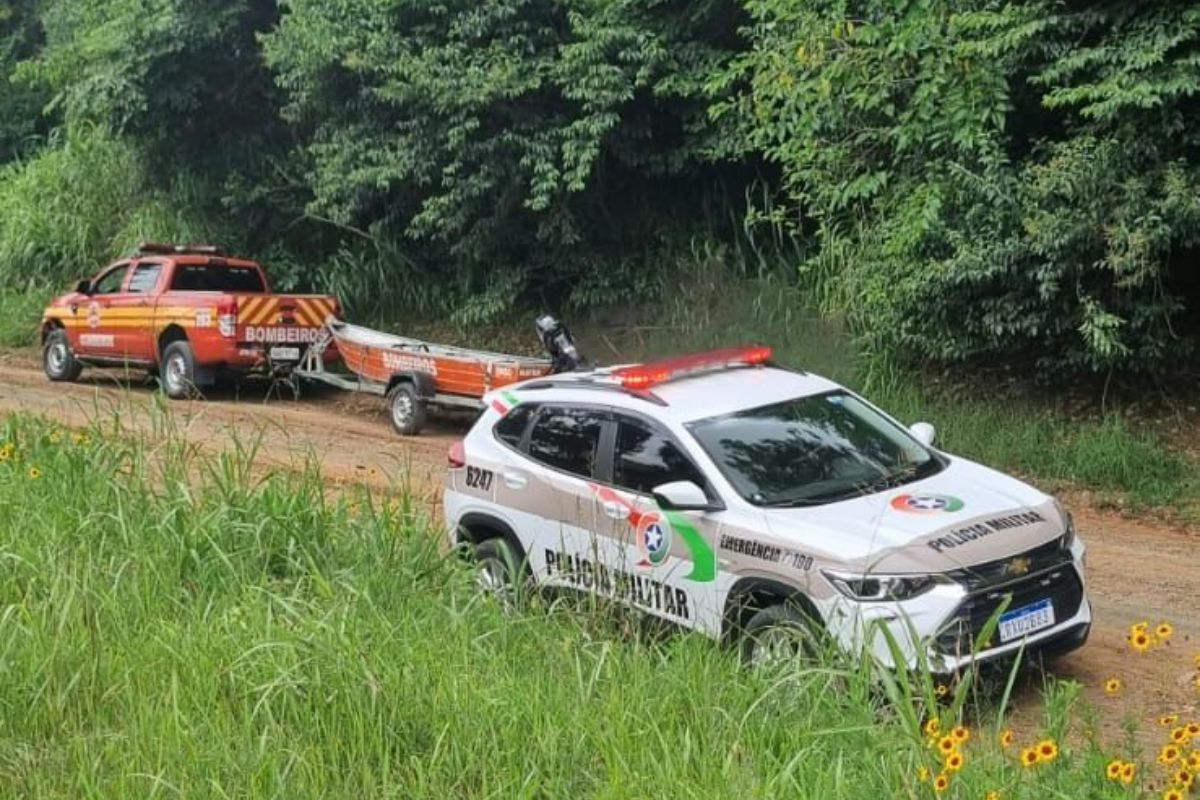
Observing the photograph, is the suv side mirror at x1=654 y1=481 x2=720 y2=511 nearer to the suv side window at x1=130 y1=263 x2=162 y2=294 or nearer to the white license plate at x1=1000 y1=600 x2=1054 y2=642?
the white license plate at x1=1000 y1=600 x2=1054 y2=642

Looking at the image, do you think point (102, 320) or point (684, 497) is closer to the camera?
point (684, 497)

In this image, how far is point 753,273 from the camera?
1617cm

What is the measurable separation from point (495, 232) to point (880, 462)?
33.7 feet

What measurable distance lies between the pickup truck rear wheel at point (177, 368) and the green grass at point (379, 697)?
10230 millimetres

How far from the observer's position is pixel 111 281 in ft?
58.1

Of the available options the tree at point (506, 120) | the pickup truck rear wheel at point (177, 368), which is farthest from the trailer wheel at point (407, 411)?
the pickup truck rear wheel at point (177, 368)

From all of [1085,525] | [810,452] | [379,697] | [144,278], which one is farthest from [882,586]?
[144,278]

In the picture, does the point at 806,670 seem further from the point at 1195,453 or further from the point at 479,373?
the point at 479,373

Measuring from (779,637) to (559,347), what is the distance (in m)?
8.06

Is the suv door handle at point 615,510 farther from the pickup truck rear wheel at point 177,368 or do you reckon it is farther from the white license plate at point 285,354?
the pickup truck rear wheel at point 177,368

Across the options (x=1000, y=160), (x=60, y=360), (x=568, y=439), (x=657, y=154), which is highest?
(x=1000, y=160)

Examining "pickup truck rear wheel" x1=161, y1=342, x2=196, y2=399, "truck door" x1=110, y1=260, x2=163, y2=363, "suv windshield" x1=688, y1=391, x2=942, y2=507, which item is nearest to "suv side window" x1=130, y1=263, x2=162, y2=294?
"truck door" x1=110, y1=260, x2=163, y2=363

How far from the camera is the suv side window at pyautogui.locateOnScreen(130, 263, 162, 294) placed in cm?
1689

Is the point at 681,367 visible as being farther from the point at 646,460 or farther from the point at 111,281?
the point at 111,281
